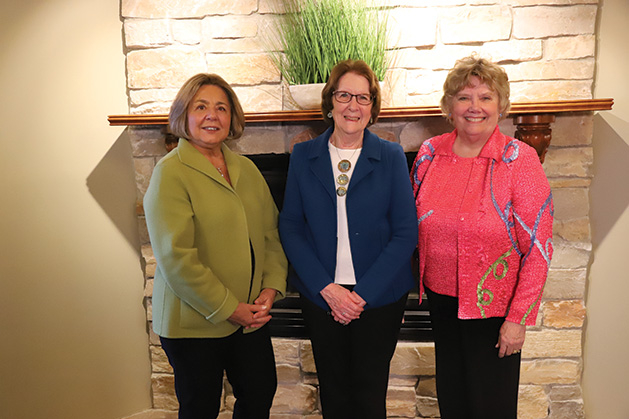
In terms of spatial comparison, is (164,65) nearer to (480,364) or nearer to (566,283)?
(480,364)

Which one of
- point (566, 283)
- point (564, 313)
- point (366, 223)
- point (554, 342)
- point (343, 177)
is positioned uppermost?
point (343, 177)

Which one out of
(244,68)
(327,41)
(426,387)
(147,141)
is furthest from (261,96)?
(426,387)

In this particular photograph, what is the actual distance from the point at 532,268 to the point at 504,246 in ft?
0.33

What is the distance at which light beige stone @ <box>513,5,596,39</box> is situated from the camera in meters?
1.90

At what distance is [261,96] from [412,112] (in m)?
0.71

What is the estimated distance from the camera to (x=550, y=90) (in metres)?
1.96

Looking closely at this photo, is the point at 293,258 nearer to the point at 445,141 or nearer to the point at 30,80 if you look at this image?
the point at 445,141

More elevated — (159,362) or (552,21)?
(552,21)

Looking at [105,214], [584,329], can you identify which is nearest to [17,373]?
[105,214]

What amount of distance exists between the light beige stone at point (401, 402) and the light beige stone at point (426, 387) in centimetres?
4

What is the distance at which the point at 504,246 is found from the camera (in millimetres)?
1389

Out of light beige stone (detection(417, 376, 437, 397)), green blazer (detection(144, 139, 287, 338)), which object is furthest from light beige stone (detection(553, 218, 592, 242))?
green blazer (detection(144, 139, 287, 338))

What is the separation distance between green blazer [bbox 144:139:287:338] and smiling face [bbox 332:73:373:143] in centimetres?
39

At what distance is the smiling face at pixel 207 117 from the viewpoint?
4.75ft
